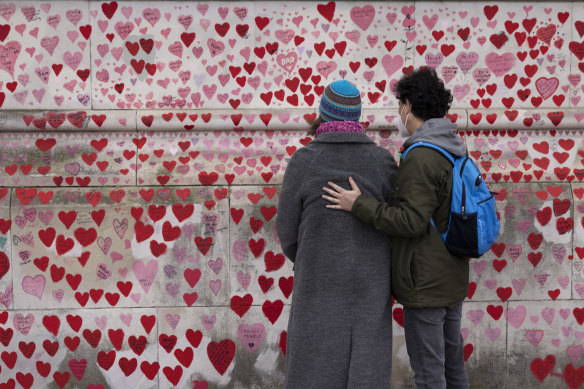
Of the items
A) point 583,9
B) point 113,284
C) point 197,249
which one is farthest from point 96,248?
point 583,9

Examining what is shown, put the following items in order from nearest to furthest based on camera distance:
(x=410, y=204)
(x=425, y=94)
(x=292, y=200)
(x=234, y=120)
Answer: (x=410, y=204), (x=292, y=200), (x=425, y=94), (x=234, y=120)

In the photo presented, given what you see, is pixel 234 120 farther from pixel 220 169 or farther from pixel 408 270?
pixel 408 270

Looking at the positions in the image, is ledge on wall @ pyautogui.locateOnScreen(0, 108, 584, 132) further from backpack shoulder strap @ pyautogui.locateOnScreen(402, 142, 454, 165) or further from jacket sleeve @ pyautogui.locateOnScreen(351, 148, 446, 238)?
jacket sleeve @ pyautogui.locateOnScreen(351, 148, 446, 238)

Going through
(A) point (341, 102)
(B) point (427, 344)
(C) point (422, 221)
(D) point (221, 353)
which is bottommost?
(D) point (221, 353)

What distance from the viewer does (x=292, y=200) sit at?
2.73 metres

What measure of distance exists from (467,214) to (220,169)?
6.37ft

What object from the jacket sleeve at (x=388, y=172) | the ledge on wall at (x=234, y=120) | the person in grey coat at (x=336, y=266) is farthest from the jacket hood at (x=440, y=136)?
the ledge on wall at (x=234, y=120)

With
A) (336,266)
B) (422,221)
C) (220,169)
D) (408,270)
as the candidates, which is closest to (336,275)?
(336,266)

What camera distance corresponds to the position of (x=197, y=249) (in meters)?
3.96

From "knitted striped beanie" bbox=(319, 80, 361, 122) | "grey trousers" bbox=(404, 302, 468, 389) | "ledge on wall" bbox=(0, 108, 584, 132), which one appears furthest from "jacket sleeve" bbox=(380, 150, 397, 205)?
"ledge on wall" bbox=(0, 108, 584, 132)

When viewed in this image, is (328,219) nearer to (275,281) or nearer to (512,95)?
(275,281)

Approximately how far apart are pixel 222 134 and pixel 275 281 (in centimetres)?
117

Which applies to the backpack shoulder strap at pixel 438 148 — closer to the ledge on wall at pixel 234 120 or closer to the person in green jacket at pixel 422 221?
the person in green jacket at pixel 422 221

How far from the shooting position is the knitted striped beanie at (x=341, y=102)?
2703mm
